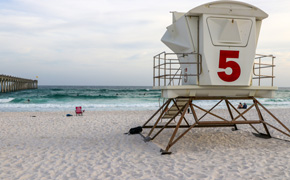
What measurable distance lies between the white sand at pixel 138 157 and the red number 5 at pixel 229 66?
6.67ft

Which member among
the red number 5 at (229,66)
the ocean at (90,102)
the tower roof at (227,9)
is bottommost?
the ocean at (90,102)

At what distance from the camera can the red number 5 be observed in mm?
7039

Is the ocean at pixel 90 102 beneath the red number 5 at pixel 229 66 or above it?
beneath

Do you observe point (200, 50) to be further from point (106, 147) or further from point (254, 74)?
point (106, 147)

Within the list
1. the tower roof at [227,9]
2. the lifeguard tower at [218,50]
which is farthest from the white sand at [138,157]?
the tower roof at [227,9]

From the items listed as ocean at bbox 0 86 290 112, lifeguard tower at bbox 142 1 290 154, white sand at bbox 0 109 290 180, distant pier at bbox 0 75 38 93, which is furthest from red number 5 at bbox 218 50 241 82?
distant pier at bbox 0 75 38 93

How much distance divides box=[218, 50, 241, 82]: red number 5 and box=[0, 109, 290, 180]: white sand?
6.67 ft

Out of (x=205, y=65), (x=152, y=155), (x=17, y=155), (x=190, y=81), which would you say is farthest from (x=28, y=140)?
(x=205, y=65)

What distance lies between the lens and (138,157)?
6820 mm

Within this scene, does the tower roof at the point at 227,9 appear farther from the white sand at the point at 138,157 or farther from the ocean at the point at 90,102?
the ocean at the point at 90,102

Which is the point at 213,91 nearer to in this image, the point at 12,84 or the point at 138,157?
the point at 138,157

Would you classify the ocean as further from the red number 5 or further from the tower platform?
the red number 5

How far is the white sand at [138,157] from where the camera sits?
553 cm

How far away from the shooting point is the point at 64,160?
21.8 feet
